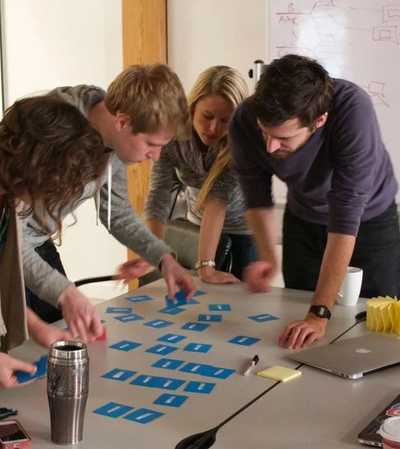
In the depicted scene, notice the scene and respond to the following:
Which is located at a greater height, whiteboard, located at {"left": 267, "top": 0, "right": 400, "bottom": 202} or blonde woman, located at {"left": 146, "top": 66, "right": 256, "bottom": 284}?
whiteboard, located at {"left": 267, "top": 0, "right": 400, "bottom": 202}

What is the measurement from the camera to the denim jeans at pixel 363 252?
2625 millimetres

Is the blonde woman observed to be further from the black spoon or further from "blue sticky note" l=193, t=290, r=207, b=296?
the black spoon

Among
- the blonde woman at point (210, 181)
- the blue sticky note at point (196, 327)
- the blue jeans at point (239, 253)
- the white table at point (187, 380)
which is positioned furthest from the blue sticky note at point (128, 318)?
the blue jeans at point (239, 253)

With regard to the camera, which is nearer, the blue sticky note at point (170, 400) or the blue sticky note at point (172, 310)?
the blue sticky note at point (170, 400)

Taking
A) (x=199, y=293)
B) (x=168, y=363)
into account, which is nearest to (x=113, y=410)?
(x=168, y=363)

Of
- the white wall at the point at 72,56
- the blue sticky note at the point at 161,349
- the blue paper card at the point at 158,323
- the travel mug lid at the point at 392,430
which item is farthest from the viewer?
the white wall at the point at 72,56

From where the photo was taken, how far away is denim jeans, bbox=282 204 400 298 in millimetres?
2625

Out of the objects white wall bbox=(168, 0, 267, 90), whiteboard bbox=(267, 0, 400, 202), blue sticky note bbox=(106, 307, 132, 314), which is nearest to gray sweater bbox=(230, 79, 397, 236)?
blue sticky note bbox=(106, 307, 132, 314)

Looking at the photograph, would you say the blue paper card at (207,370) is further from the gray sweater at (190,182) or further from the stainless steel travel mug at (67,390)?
the gray sweater at (190,182)

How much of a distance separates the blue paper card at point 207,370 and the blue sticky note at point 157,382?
7 cm

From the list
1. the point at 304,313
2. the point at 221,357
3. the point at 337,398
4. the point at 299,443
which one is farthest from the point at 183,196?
the point at 299,443

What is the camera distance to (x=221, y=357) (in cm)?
190

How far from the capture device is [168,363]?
1845 millimetres

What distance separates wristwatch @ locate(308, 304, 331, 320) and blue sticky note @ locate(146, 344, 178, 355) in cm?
43
